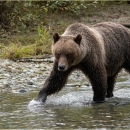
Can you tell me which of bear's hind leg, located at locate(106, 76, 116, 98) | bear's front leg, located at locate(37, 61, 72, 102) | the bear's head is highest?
the bear's head

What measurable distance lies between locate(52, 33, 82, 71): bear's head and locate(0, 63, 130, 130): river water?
Answer: 2.47ft

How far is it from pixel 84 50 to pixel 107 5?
10.9 meters

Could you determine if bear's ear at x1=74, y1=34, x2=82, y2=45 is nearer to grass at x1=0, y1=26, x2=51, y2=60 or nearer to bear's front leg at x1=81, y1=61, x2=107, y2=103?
bear's front leg at x1=81, y1=61, x2=107, y2=103

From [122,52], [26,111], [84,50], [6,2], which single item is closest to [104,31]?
[122,52]

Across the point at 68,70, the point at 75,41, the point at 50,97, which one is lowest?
the point at 50,97

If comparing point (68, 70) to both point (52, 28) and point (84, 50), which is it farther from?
point (52, 28)

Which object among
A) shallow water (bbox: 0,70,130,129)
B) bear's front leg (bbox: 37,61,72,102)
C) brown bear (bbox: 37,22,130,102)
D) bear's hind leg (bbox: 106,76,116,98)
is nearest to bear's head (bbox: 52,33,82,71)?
brown bear (bbox: 37,22,130,102)

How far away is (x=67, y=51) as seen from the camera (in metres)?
8.14

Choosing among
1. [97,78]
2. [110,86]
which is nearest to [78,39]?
[97,78]

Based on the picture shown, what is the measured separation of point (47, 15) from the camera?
59.0ft

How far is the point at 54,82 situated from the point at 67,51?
0.85 metres

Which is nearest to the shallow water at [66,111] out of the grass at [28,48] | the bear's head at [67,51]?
the bear's head at [67,51]

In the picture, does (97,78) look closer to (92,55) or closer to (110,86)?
(92,55)

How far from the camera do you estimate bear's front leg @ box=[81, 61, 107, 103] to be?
8.60 meters
